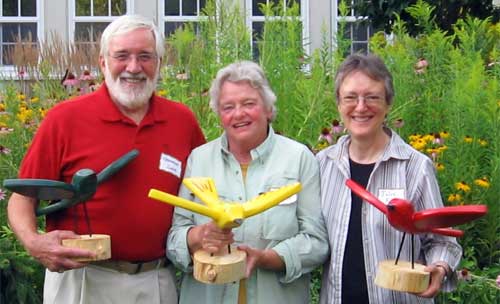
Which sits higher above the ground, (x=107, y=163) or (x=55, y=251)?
(x=107, y=163)

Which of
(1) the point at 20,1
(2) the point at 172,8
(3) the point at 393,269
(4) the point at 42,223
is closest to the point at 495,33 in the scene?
(4) the point at 42,223

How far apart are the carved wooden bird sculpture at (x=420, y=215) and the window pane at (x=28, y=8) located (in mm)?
12141

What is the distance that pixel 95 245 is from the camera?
2.94 m

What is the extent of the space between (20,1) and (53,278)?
38.0 feet

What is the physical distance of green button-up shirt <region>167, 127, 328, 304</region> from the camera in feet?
10.1

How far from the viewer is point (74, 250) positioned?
115 inches

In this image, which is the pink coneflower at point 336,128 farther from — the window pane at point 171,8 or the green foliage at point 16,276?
the window pane at point 171,8

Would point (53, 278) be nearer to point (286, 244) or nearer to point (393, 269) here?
point (286, 244)

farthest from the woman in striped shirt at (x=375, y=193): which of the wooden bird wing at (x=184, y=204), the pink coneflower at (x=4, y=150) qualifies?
the pink coneflower at (x=4, y=150)

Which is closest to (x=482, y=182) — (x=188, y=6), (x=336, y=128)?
(x=336, y=128)

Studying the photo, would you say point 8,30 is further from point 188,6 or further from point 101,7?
point 188,6

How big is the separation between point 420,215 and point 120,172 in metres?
1.13

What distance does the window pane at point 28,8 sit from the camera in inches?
552

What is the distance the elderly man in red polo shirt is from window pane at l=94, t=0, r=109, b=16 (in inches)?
438
